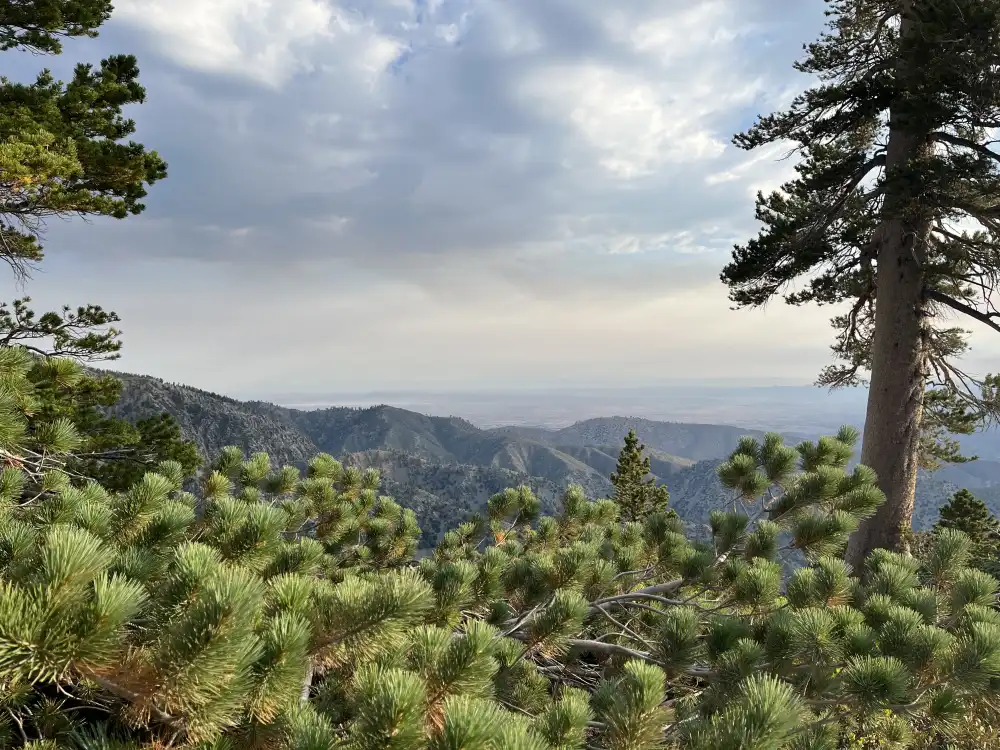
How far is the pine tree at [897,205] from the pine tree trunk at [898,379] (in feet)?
0.07

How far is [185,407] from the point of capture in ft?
477

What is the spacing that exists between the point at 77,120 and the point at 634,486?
75.3 ft

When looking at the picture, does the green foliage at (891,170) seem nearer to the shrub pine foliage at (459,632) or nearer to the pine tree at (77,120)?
the shrub pine foliage at (459,632)

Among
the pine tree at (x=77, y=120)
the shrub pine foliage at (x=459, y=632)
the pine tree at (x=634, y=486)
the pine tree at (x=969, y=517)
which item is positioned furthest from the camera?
the pine tree at (x=634, y=486)

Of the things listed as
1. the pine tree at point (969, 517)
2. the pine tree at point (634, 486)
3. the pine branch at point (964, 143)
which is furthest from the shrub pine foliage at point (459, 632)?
the pine tree at point (634, 486)

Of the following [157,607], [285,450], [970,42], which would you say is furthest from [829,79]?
[285,450]

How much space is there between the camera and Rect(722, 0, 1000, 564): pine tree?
23.4 ft

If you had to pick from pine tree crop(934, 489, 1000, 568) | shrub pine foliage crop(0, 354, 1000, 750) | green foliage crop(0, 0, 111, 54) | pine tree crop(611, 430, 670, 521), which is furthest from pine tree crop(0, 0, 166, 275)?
pine tree crop(611, 430, 670, 521)

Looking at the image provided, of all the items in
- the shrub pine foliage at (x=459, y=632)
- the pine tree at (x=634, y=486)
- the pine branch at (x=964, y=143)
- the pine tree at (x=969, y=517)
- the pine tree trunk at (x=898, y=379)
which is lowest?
the pine tree at (x=634, y=486)

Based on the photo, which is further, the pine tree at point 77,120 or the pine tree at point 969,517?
the pine tree at point 969,517

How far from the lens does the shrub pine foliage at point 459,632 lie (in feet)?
4.66

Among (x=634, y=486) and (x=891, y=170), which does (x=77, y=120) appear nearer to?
(x=891, y=170)

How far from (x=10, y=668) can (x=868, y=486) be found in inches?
215

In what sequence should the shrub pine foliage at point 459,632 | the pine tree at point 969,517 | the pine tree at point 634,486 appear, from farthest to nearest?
the pine tree at point 634,486 < the pine tree at point 969,517 < the shrub pine foliage at point 459,632
